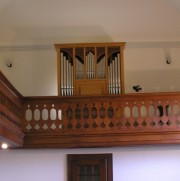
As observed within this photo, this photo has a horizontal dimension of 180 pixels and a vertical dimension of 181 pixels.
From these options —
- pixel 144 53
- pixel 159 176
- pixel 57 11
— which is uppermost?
pixel 57 11

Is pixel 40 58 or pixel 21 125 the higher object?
pixel 40 58

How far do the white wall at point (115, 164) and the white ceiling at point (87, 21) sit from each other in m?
2.70

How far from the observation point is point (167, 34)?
9805 millimetres

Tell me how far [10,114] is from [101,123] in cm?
187

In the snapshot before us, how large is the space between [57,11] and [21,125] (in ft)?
9.25

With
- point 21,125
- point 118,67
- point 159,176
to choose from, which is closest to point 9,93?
point 21,125

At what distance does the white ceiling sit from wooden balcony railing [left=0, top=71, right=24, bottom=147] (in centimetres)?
237

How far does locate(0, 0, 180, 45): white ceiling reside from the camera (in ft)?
30.0

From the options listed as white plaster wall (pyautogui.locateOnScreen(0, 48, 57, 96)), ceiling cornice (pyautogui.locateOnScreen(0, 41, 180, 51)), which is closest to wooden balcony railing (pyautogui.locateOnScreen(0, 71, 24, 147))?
white plaster wall (pyautogui.locateOnScreen(0, 48, 57, 96))

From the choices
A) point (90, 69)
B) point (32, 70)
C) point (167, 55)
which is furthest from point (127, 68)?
point (32, 70)

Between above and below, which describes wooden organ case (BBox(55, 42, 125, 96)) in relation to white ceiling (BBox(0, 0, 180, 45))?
below

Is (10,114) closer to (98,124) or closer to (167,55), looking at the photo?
(98,124)

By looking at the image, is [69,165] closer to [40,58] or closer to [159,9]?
[40,58]

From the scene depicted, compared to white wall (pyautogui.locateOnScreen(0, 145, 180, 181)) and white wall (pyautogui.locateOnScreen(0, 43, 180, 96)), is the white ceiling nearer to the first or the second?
white wall (pyautogui.locateOnScreen(0, 43, 180, 96))
